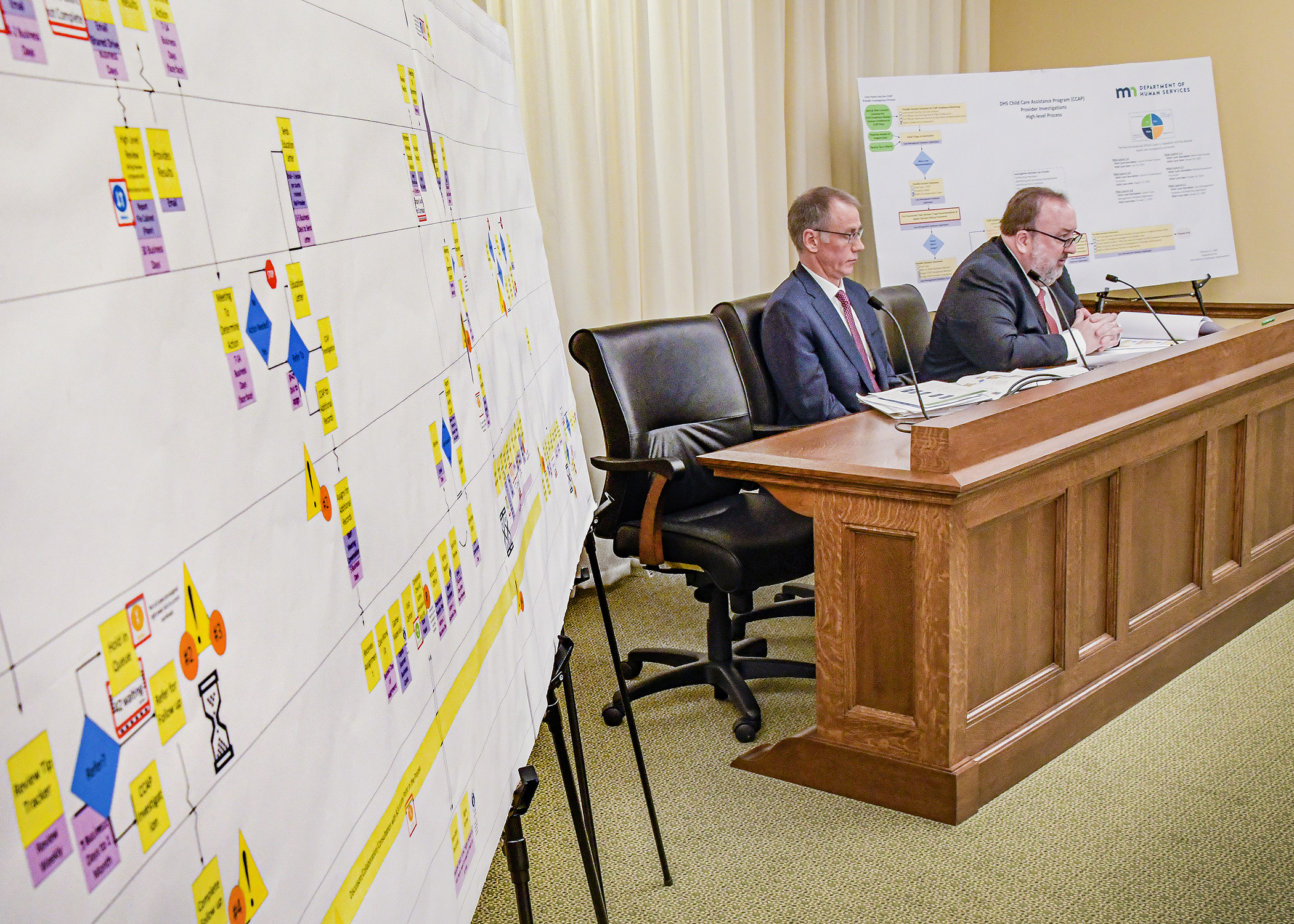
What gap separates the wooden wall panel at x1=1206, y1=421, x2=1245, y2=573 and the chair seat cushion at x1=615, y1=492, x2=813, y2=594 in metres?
1.22

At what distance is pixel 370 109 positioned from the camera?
2.67 feet

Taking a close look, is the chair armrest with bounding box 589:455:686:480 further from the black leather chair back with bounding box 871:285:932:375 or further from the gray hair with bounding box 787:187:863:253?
the black leather chair back with bounding box 871:285:932:375

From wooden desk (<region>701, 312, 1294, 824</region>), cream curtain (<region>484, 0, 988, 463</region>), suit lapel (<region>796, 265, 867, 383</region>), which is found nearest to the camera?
wooden desk (<region>701, 312, 1294, 824</region>)

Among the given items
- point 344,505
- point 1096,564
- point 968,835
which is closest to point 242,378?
point 344,505

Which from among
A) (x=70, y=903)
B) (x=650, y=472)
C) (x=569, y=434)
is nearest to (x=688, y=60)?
(x=650, y=472)

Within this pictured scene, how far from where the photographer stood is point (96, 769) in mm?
400

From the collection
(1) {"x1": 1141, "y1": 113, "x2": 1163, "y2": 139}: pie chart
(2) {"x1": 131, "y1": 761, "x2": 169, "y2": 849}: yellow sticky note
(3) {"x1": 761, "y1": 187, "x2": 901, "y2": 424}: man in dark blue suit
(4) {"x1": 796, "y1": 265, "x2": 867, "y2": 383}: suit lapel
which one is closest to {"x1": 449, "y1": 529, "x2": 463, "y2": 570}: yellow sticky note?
(2) {"x1": 131, "y1": 761, "x2": 169, "y2": 849}: yellow sticky note

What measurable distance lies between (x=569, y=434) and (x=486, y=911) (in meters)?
0.93

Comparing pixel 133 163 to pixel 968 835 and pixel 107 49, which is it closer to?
pixel 107 49

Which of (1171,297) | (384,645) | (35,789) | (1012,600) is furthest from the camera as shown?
(1171,297)

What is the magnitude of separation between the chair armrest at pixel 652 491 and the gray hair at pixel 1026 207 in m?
1.58

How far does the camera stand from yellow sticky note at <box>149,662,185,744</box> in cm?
44

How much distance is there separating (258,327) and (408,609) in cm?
27

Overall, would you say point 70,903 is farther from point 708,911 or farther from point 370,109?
point 708,911
